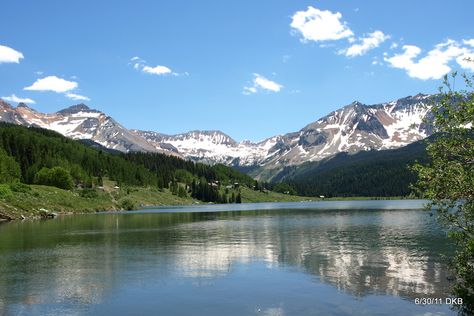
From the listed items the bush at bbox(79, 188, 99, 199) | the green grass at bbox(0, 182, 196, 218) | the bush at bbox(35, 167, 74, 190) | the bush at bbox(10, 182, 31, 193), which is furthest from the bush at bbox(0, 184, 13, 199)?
the bush at bbox(35, 167, 74, 190)

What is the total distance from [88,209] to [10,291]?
144 metres

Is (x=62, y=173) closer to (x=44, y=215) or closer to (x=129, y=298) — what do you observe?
(x=44, y=215)

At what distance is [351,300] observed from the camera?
30.7m

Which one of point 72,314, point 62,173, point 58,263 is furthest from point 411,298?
point 62,173

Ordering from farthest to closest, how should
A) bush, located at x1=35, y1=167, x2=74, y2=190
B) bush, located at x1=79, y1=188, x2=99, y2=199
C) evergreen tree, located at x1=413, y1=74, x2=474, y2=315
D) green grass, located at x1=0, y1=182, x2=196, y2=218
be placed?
1. bush, located at x1=35, y1=167, x2=74, y2=190
2. bush, located at x1=79, y1=188, x2=99, y2=199
3. green grass, located at x1=0, y1=182, x2=196, y2=218
4. evergreen tree, located at x1=413, y1=74, x2=474, y2=315

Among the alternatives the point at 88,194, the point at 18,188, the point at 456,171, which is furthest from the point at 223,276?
the point at 88,194

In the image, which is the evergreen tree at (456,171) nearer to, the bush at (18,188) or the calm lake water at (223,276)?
the calm lake water at (223,276)

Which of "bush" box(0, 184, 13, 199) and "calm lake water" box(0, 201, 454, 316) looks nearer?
"calm lake water" box(0, 201, 454, 316)

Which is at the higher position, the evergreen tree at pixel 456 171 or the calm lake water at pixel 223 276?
the evergreen tree at pixel 456 171

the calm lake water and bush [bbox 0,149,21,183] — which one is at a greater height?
bush [bbox 0,149,21,183]

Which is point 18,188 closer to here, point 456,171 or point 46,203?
point 46,203

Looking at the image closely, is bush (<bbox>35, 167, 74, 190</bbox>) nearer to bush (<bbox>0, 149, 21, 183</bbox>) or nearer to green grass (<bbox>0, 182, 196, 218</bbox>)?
bush (<bbox>0, 149, 21, 183</bbox>)

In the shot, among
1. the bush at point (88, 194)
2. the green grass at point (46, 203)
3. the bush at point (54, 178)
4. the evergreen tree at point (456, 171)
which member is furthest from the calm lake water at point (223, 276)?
the bush at point (54, 178)

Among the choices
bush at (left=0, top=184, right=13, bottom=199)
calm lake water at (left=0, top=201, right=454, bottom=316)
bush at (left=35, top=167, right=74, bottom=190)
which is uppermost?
bush at (left=35, top=167, right=74, bottom=190)
